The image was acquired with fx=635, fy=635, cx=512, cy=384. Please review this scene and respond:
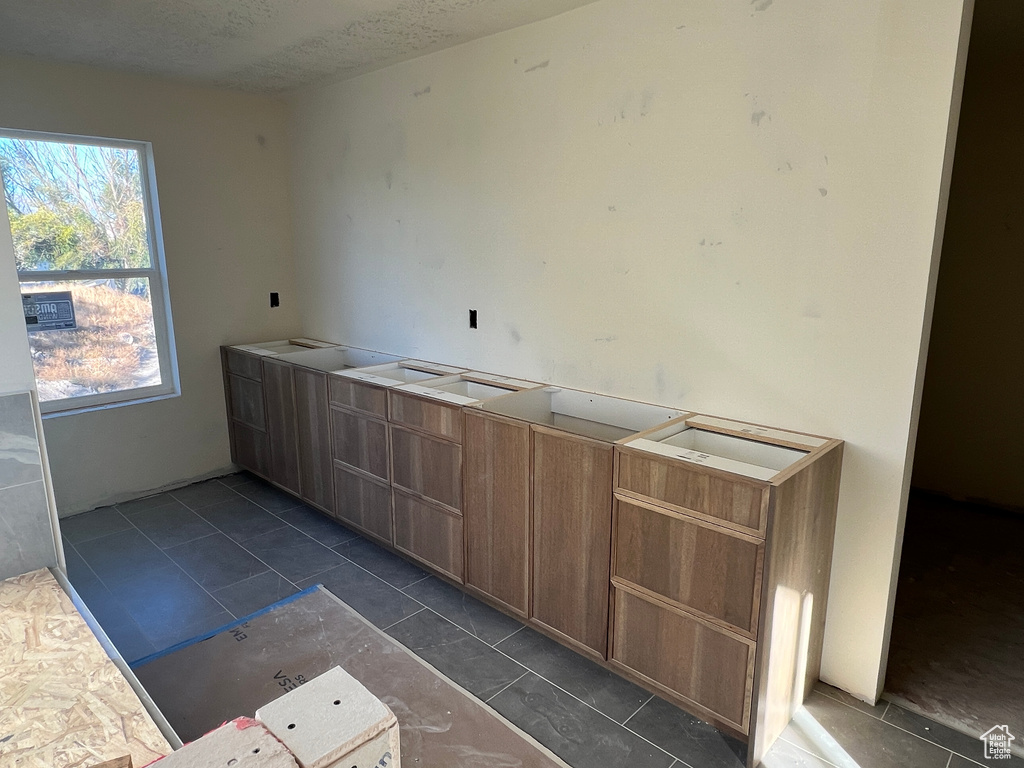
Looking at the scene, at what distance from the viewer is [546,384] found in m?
3.04

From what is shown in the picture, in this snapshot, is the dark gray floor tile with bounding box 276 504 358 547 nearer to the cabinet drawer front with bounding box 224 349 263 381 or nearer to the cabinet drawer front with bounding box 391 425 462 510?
the cabinet drawer front with bounding box 391 425 462 510

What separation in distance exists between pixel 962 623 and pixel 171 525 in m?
3.93

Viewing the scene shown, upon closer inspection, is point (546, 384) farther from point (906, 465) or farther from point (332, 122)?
point (332, 122)

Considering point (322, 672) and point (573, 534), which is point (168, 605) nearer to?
point (322, 672)

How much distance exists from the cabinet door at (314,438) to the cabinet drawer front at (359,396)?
113 millimetres

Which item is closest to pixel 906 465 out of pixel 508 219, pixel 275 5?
pixel 508 219

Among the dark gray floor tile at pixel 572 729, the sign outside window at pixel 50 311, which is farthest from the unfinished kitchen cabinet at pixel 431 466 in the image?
the sign outside window at pixel 50 311

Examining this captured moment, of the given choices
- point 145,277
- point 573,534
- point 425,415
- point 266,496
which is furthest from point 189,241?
point 573,534

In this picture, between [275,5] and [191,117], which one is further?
[191,117]

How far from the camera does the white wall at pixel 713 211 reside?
196 centimetres

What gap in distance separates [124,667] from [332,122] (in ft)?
10.9

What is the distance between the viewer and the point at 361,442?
3248 mm

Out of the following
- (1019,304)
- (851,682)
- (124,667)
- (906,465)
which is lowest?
(851,682)

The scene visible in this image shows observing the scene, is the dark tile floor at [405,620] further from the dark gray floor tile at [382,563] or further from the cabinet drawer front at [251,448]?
the cabinet drawer front at [251,448]
